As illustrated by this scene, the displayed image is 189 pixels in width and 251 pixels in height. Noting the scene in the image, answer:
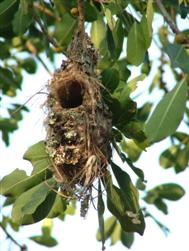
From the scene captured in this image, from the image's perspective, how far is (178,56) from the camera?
2.34 meters

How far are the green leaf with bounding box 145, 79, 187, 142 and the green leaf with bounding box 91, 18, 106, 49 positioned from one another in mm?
1158

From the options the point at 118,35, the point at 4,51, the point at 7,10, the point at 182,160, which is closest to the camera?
the point at 118,35

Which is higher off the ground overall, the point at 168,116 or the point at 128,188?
the point at 168,116

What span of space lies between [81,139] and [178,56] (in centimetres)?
48

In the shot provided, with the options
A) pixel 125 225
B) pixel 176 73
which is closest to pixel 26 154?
pixel 125 225

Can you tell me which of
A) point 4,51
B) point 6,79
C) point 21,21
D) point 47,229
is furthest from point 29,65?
point 21,21

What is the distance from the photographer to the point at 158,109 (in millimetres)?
2275

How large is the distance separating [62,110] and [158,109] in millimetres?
561

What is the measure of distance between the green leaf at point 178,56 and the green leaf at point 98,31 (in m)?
1.01

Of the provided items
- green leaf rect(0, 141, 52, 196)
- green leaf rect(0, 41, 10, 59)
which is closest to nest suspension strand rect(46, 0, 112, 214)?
green leaf rect(0, 141, 52, 196)

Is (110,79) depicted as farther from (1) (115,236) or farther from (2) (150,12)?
(1) (115,236)

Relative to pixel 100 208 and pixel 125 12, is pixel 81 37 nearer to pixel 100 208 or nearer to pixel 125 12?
pixel 125 12

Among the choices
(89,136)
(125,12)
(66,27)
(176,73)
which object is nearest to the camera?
(89,136)

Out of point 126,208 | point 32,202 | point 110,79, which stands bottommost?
point 126,208
